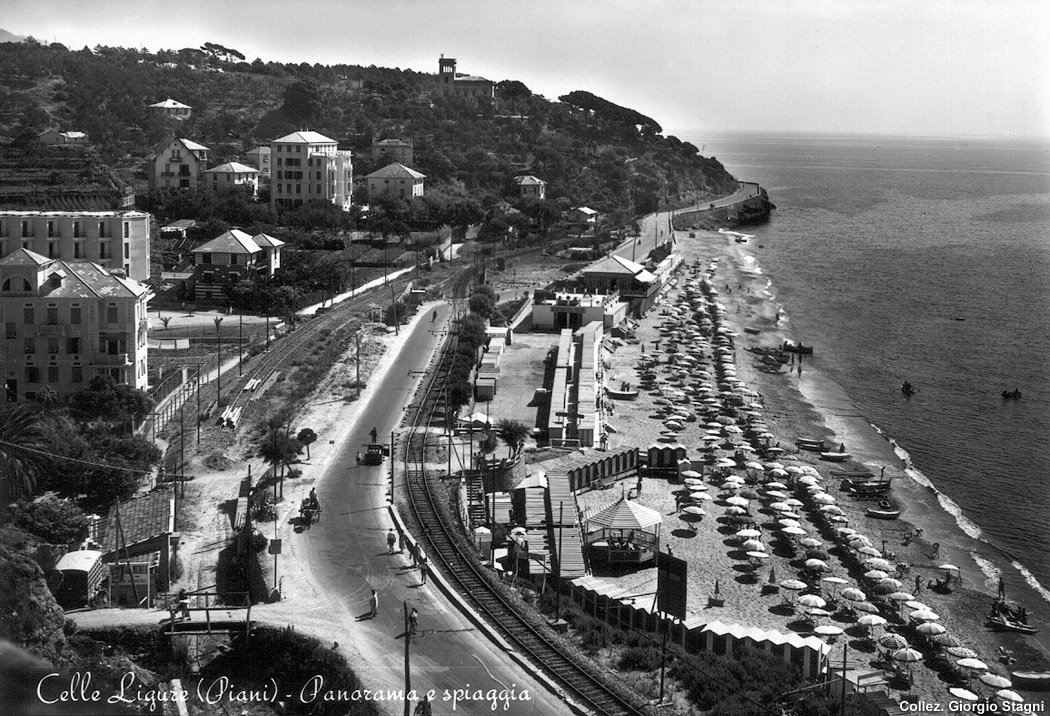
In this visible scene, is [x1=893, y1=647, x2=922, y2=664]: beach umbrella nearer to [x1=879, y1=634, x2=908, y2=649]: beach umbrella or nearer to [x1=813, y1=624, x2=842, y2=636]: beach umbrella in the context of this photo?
[x1=879, y1=634, x2=908, y2=649]: beach umbrella

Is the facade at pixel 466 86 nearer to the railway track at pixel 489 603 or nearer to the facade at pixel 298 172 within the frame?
the facade at pixel 298 172

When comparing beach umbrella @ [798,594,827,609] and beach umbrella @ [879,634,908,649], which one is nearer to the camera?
beach umbrella @ [879,634,908,649]

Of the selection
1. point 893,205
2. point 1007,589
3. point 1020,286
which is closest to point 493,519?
point 1007,589

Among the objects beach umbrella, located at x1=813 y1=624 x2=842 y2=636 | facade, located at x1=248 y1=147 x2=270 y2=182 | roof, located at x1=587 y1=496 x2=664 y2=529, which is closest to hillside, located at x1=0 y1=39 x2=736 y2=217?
facade, located at x1=248 y1=147 x2=270 y2=182

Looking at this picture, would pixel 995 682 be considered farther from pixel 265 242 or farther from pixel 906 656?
pixel 265 242

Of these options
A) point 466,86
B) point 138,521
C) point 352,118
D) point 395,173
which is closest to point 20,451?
point 138,521

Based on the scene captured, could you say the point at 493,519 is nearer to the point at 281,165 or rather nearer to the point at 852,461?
the point at 852,461

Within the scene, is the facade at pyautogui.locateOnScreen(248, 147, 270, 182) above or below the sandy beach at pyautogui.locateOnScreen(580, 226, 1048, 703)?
above
